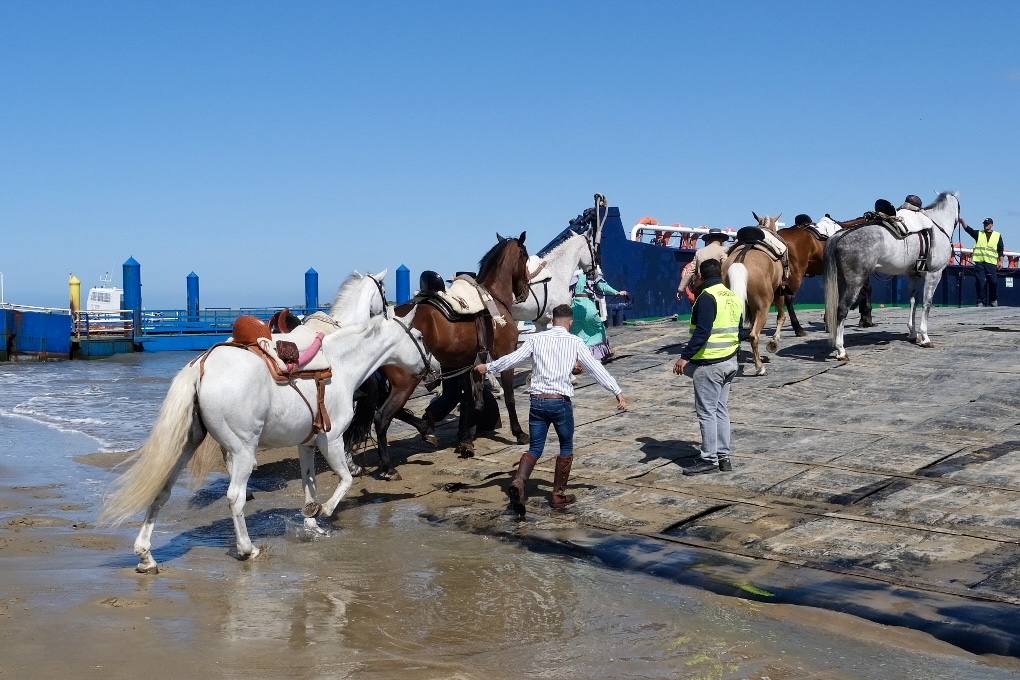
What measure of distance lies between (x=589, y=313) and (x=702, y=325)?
6.11 meters

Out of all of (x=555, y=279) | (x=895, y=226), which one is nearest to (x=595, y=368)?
(x=555, y=279)

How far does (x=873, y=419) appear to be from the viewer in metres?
11.0

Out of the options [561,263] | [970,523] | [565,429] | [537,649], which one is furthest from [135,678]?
[561,263]

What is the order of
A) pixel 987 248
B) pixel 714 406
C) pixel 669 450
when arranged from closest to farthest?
pixel 714 406
pixel 669 450
pixel 987 248

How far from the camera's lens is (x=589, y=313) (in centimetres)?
1548

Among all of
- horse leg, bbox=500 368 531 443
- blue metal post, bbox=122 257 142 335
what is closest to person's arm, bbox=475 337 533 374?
horse leg, bbox=500 368 531 443

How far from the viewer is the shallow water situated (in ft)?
17.1

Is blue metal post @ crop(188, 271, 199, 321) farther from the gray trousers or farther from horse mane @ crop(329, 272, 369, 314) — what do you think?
the gray trousers

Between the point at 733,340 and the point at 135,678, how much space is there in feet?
20.3

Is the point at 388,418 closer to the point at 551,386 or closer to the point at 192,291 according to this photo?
the point at 551,386

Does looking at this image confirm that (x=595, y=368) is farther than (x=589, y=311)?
No

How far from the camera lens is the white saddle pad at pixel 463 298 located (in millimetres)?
11234

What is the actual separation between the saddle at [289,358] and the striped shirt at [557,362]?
5.45 ft

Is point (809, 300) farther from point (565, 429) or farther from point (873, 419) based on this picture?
point (565, 429)
